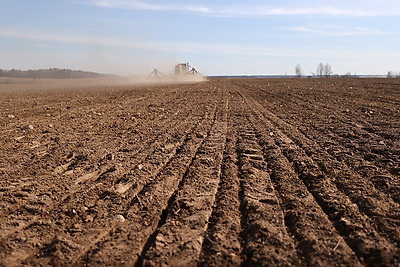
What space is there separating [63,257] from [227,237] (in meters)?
1.41

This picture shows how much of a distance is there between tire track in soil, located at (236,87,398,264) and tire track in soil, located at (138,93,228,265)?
1.25m

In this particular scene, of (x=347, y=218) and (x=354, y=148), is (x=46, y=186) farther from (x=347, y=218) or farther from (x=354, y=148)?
(x=354, y=148)

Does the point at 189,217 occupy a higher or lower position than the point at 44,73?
lower

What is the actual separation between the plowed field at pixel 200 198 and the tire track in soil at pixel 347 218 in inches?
0.4

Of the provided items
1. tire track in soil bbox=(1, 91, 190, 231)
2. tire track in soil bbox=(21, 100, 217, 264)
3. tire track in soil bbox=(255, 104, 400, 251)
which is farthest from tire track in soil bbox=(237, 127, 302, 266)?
tire track in soil bbox=(1, 91, 190, 231)

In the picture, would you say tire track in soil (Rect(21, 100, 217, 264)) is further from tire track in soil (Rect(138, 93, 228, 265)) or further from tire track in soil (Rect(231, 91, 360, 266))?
tire track in soil (Rect(231, 91, 360, 266))

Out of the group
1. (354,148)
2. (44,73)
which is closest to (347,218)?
(354,148)

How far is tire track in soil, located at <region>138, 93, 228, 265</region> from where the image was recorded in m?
2.96

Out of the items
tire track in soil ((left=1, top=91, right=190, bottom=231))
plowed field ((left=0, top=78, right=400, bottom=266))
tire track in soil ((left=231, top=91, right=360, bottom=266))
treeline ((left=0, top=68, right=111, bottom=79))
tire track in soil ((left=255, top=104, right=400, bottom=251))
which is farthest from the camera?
treeline ((left=0, top=68, right=111, bottom=79))

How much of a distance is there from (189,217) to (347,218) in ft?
5.24

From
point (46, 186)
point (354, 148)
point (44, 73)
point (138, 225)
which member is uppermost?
point (44, 73)

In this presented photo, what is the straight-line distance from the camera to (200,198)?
4.16 m

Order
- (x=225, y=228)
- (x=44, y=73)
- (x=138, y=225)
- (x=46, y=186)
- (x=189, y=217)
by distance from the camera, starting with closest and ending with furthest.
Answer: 1. (x=225, y=228)
2. (x=138, y=225)
3. (x=189, y=217)
4. (x=46, y=186)
5. (x=44, y=73)

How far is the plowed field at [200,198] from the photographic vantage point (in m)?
3.01
